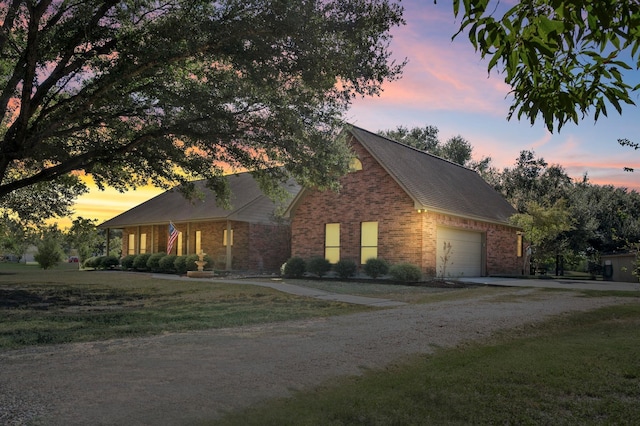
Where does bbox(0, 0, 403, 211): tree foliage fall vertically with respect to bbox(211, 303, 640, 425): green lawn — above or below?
above

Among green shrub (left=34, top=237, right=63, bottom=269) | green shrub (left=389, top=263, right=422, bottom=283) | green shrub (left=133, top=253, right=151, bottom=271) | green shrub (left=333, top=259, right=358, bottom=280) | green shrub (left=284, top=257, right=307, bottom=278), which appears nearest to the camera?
green shrub (left=389, top=263, right=422, bottom=283)

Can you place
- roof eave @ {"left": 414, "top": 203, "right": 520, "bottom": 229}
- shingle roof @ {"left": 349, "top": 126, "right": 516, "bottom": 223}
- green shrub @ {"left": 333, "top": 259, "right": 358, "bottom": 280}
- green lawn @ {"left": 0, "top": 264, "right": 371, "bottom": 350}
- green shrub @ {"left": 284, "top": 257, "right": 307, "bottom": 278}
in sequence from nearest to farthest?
green lawn @ {"left": 0, "top": 264, "right": 371, "bottom": 350}
roof eave @ {"left": 414, "top": 203, "right": 520, "bottom": 229}
shingle roof @ {"left": 349, "top": 126, "right": 516, "bottom": 223}
green shrub @ {"left": 333, "top": 259, "right": 358, "bottom": 280}
green shrub @ {"left": 284, "top": 257, "right": 307, "bottom": 278}

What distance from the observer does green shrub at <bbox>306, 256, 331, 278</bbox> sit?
24734mm

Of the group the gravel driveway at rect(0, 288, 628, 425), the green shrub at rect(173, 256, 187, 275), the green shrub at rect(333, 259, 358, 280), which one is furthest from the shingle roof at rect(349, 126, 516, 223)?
the green shrub at rect(173, 256, 187, 275)

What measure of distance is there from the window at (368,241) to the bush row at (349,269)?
712 mm

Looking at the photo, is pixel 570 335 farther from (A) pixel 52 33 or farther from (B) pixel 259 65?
(A) pixel 52 33

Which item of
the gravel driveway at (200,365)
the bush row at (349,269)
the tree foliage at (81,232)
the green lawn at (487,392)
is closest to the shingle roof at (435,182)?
the bush row at (349,269)

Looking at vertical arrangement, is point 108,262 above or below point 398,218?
below

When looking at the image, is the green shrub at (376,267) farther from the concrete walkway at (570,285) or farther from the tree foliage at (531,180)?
the tree foliage at (531,180)

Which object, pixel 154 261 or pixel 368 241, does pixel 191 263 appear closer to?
pixel 154 261

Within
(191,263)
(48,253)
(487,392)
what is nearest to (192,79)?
(487,392)

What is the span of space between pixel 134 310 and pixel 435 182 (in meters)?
18.3

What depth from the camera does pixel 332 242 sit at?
86.1 feet

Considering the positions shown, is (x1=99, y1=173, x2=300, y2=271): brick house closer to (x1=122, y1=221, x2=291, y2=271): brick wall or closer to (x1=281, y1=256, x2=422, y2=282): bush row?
(x1=122, y1=221, x2=291, y2=271): brick wall
